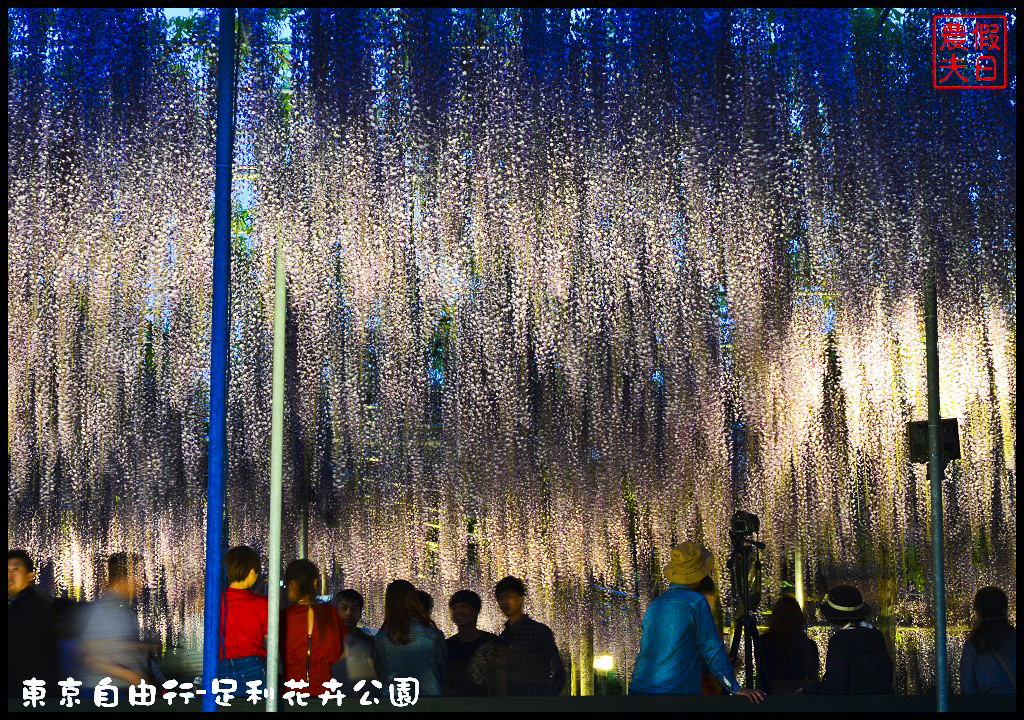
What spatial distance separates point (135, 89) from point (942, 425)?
5.22m

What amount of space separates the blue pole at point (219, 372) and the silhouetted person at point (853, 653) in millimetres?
2367

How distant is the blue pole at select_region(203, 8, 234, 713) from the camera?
4.66 metres

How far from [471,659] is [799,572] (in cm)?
652

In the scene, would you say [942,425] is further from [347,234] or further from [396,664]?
[347,234]

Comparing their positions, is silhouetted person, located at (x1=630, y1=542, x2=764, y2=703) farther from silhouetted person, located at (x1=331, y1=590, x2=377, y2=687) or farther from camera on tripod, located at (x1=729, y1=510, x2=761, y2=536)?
camera on tripod, located at (x1=729, y1=510, x2=761, y2=536)

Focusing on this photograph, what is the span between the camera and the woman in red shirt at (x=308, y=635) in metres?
4.81

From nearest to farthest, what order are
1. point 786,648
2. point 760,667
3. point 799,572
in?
point 760,667, point 786,648, point 799,572

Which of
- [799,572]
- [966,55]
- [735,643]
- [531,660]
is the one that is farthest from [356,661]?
[799,572]

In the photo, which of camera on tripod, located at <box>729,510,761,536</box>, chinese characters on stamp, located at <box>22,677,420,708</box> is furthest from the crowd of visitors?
camera on tripod, located at <box>729,510,761,536</box>

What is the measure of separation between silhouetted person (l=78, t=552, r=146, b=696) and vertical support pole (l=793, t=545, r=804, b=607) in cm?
742

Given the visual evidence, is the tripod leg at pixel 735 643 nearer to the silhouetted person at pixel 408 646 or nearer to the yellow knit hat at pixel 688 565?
the silhouetted person at pixel 408 646

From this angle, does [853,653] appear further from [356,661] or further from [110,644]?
[110,644]

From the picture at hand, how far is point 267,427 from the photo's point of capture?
33.6ft

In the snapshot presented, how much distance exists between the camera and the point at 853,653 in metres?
4.73
